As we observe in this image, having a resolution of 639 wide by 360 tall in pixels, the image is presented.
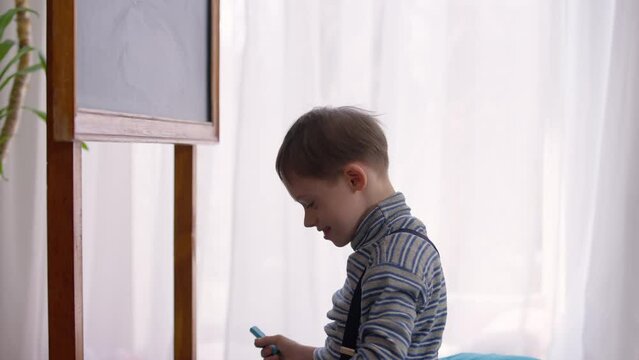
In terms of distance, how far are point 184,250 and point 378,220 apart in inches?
22.9

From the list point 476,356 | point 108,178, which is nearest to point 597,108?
point 476,356

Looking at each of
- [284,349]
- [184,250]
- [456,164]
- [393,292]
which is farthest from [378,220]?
[456,164]

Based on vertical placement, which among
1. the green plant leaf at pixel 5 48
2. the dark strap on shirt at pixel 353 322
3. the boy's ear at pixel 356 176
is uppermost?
the green plant leaf at pixel 5 48

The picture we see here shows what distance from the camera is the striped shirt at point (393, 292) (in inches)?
37.7

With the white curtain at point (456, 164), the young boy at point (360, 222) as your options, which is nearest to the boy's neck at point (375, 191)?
the young boy at point (360, 222)

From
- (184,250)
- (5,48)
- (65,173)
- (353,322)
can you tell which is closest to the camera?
(65,173)

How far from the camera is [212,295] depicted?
2.29 m

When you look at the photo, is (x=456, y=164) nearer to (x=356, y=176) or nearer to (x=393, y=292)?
(x=356, y=176)

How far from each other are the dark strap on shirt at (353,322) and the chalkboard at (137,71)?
44 cm

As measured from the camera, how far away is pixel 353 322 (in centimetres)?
105

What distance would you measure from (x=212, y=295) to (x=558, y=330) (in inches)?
44.3

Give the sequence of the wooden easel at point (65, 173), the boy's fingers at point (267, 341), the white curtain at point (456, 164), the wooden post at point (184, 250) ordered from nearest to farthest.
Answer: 1. the wooden easel at point (65, 173)
2. the boy's fingers at point (267, 341)
3. the wooden post at point (184, 250)
4. the white curtain at point (456, 164)

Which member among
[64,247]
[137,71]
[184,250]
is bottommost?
[184,250]

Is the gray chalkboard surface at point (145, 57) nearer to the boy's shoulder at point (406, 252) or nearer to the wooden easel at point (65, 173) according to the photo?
the wooden easel at point (65, 173)
